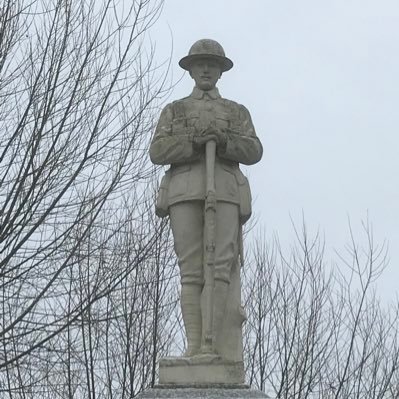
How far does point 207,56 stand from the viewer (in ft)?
23.0

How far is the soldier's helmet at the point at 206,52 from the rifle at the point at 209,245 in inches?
28.2

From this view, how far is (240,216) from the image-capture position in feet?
22.5

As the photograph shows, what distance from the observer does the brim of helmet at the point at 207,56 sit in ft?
23.0

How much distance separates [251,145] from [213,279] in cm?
107

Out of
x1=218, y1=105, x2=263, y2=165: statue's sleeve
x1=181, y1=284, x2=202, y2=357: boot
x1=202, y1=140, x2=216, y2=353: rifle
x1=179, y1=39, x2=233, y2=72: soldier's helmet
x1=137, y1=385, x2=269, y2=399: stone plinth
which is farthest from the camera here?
x1=179, y1=39, x2=233, y2=72: soldier's helmet

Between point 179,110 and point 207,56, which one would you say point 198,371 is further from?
point 207,56

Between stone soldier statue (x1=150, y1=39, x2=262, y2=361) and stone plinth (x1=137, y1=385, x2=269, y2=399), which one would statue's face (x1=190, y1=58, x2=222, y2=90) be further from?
stone plinth (x1=137, y1=385, x2=269, y2=399)

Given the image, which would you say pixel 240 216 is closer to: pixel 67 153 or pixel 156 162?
pixel 156 162

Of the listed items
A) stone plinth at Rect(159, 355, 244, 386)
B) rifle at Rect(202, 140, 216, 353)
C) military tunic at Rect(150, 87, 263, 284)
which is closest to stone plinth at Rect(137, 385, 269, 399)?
stone plinth at Rect(159, 355, 244, 386)

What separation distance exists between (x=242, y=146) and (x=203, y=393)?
187 cm

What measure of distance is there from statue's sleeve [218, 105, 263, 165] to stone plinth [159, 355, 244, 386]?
1.51 m

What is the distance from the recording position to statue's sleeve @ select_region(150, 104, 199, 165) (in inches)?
267

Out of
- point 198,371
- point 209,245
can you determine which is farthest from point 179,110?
point 198,371

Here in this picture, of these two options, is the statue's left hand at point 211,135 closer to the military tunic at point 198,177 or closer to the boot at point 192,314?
the military tunic at point 198,177
